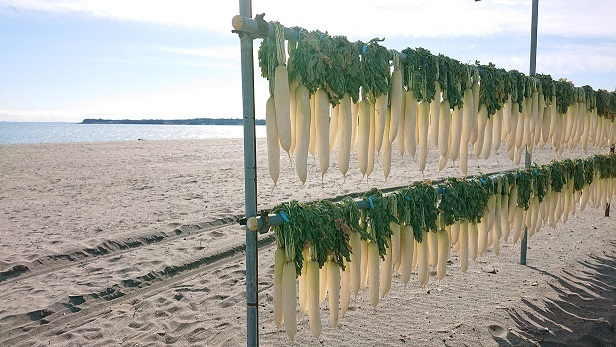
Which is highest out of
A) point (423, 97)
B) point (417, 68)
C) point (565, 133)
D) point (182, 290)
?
point (417, 68)

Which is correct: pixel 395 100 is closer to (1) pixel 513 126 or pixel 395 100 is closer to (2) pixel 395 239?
(2) pixel 395 239

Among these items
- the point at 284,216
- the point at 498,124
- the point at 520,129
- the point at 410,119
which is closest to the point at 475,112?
the point at 498,124

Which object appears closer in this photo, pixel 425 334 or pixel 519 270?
pixel 425 334

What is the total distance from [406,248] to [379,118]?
1.11 meters

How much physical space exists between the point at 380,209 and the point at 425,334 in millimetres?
2297

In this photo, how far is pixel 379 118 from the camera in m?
2.91

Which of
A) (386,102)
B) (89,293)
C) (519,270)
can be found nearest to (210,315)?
(89,293)

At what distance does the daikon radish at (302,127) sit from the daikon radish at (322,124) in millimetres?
93

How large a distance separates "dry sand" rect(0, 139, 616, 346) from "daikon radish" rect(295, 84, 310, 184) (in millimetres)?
2705

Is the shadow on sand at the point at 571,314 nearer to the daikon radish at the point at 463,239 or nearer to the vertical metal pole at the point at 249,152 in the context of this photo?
the daikon radish at the point at 463,239

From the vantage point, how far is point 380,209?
3068 millimetres

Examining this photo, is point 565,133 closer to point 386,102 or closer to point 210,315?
point 386,102

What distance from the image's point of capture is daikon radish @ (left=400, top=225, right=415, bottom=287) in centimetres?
334

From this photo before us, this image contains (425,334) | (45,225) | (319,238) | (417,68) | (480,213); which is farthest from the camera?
(45,225)
